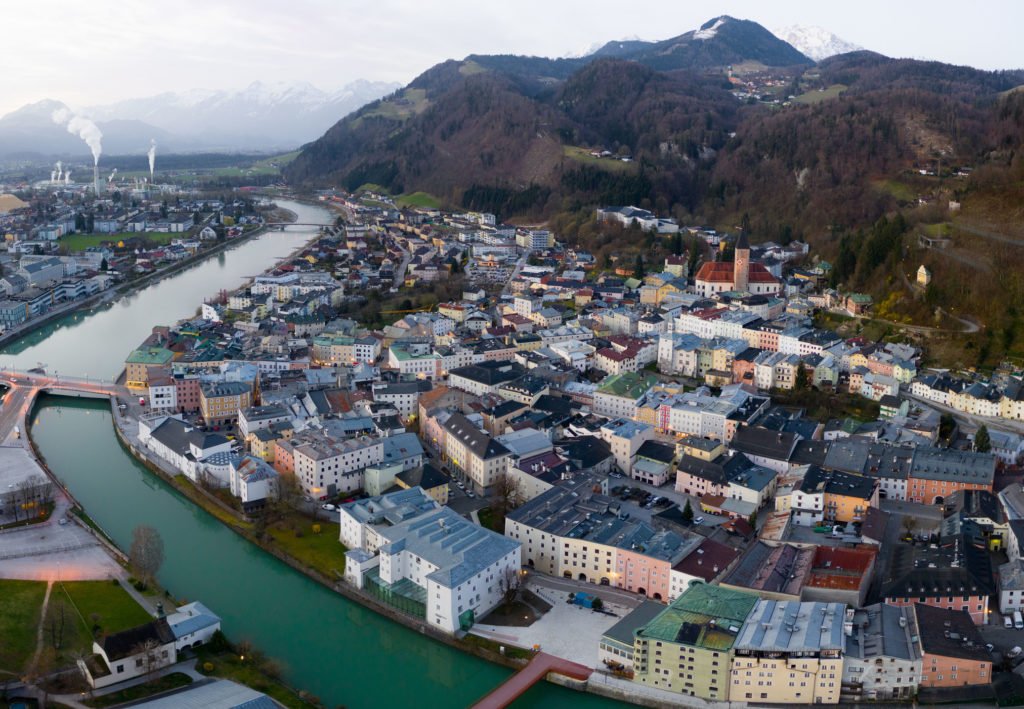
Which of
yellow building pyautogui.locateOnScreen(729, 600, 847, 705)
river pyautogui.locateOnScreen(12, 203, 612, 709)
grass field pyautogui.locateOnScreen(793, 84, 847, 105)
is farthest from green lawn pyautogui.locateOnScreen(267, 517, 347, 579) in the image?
grass field pyautogui.locateOnScreen(793, 84, 847, 105)

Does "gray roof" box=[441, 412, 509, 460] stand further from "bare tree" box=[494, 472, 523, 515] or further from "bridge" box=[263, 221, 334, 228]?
"bridge" box=[263, 221, 334, 228]

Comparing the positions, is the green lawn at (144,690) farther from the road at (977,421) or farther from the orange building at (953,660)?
the road at (977,421)

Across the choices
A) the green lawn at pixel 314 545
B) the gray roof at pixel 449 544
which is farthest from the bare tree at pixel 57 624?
the gray roof at pixel 449 544

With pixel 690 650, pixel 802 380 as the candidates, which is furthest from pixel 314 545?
pixel 802 380

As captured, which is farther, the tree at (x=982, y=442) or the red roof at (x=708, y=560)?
the tree at (x=982, y=442)

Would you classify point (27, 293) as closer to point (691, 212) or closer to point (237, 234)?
point (237, 234)

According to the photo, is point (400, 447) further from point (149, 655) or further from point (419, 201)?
→ point (419, 201)
